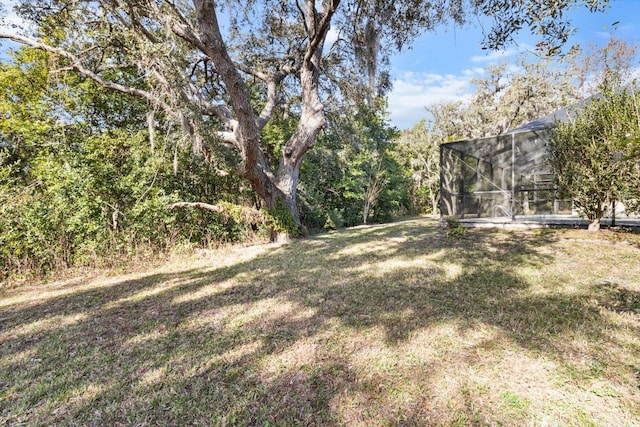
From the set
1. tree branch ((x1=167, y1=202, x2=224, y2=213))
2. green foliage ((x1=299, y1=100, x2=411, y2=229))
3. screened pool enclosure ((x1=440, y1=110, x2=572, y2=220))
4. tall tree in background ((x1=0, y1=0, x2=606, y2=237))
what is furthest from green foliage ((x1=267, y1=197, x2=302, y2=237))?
screened pool enclosure ((x1=440, y1=110, x2=572, y2=220))

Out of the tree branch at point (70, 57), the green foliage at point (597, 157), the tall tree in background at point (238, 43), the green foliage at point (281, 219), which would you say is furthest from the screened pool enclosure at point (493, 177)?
the tree branch at point (70, 57)

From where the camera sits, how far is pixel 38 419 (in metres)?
1.44

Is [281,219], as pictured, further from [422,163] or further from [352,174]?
[422,163]

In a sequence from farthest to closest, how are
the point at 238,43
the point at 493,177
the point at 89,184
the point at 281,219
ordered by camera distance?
the point at 493,177, the point at 238,43, the point at 281,219, the point at 89,184

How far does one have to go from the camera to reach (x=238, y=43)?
7.25 metres

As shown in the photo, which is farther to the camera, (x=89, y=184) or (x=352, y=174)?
(x=352, y=174)

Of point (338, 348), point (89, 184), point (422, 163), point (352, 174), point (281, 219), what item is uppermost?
point (422, 163)

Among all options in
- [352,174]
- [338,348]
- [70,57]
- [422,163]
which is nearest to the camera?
[338,348]

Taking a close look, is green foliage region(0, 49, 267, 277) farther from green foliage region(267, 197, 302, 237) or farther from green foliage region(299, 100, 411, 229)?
green foliage region(299, 100, 411, 229)

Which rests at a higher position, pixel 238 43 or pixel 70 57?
pixel 238 43

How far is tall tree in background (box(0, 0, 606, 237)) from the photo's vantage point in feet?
13.2

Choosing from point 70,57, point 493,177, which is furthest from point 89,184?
point 493,177

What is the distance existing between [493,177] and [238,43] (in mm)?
8899

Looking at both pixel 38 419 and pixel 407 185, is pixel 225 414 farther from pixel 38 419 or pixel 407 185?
pixel 407 185
